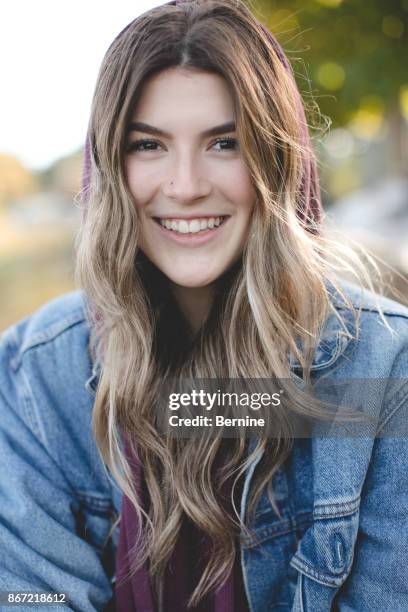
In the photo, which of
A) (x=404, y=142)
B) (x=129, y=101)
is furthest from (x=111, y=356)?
(x=404, y=142)

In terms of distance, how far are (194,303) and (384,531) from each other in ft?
3.02

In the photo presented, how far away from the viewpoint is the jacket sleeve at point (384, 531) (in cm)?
168

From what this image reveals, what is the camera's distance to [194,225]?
1.87 m

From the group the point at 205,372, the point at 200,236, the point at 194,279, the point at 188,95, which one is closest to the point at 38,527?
the point at 205,372

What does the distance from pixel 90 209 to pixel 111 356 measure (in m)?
0.46

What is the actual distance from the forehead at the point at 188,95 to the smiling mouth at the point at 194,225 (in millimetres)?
288

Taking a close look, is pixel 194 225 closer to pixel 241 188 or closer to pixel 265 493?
pixel 241 188

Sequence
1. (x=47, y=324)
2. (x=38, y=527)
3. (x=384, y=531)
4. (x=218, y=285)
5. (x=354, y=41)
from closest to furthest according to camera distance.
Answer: (x=384, y=531) < (x=38, y=527) < (x=218, y=285) < (x=47, y=324) < (x=354, y=41)

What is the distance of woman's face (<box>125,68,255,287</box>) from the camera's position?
1748 millimetres

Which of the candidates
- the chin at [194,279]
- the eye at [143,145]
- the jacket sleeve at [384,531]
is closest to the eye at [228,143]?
the eye at [143,145]

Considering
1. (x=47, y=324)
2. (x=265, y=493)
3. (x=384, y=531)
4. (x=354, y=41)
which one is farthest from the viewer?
(x=354, y=41)

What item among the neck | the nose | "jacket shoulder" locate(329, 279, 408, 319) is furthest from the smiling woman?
"jacket shoulder" locate(329, 279, 408, 319)

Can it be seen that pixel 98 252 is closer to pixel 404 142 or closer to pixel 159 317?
pixel 159 317

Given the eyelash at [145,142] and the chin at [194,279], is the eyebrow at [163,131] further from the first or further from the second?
the chin at [194,279]
